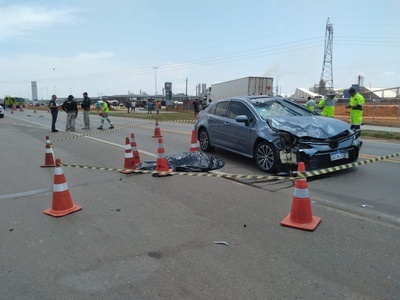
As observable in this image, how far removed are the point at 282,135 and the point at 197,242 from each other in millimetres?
3501

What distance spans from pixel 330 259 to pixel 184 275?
4.89 feet

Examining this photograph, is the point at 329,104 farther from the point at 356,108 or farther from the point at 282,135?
the point at 282,135

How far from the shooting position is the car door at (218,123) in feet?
29.7

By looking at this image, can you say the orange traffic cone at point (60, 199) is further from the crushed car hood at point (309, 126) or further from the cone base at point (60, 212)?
the crushed car hood at point (309, 126)

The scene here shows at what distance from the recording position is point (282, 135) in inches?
269

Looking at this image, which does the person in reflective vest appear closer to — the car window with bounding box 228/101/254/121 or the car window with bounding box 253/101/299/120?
the car window with bounding box 253/101/299/120

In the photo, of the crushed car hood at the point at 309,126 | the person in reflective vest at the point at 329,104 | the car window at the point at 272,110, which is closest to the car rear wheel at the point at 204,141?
the car window at the point at 272,110

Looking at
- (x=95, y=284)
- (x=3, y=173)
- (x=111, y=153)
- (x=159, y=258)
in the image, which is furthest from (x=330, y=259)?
(x=111, y=153)

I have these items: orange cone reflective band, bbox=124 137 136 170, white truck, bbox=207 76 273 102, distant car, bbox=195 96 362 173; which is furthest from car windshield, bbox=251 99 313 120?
white truck, bbox=207 76 273 102

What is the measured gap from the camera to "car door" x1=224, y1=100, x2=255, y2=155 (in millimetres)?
7895

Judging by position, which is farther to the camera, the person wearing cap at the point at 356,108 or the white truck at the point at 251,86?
the white truck at the point at 251,86

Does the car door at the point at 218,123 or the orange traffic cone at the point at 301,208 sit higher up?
the car door at the point at 218,123

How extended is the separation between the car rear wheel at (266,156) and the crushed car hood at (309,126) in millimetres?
411

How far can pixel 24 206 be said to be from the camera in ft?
18.1
